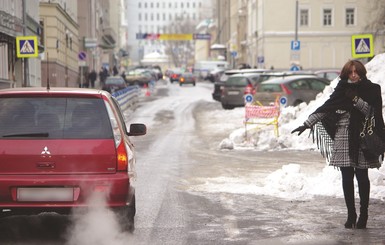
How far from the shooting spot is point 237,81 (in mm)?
36531

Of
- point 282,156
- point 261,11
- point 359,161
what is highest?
point 261,11

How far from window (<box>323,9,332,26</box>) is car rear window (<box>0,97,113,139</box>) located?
6879cm

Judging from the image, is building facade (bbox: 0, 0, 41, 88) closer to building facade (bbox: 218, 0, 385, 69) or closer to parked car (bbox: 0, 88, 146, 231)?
parked car (bbox: 0, 88, 146, 231)

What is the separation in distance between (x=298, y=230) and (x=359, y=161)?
0.93 meters

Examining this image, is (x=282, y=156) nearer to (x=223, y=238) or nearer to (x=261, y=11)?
(x=223, y=238)

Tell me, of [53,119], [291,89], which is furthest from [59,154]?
[291,89]

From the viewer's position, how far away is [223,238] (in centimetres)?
811

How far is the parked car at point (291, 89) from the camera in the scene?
29.3m

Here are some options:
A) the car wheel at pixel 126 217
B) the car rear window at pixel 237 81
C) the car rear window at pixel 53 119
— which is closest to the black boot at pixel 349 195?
the car wheel at pixel 126 217

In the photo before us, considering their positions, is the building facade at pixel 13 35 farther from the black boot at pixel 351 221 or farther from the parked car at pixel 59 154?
the black boot at pixel 351 221

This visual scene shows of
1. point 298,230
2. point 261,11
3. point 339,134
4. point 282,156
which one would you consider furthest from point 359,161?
point 261,11

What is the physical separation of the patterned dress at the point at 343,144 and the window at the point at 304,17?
220ft

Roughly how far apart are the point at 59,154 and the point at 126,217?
0.94 meters

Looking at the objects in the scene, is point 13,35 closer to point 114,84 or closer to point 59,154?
point 114,84
